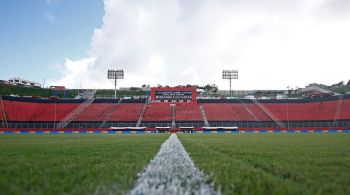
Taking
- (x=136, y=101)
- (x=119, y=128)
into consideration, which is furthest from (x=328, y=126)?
(x=136, y=101)

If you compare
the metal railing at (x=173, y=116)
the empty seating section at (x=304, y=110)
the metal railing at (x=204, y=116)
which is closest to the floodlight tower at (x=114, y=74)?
the metal railing at (x=173, y=116)

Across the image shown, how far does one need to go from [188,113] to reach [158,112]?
243 inches

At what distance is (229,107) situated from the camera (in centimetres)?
6594

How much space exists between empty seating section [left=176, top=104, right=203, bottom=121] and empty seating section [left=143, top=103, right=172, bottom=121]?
6.09 feet

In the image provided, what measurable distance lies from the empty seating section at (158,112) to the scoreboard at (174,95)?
5.66 ft

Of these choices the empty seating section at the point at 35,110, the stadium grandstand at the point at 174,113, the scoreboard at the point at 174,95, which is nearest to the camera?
the stadium grandstand at the point at 174,113

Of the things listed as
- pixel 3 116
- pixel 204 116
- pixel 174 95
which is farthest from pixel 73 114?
pixel 204 116

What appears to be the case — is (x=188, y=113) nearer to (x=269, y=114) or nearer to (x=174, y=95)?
(x=174, y=95)

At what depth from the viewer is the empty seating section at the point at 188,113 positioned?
60.2 metres

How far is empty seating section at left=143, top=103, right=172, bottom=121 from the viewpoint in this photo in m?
61.4

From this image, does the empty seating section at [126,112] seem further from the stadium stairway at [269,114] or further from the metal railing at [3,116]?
the stadium stairway at [269,114]

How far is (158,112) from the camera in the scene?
213 feet

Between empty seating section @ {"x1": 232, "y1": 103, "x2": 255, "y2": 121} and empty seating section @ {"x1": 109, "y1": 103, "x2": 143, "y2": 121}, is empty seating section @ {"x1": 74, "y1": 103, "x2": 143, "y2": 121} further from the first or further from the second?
empty seating section @ {"x1": 232, "y1": 103, "x2": 255, "y2": 121}

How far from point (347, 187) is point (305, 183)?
412 millimetres
